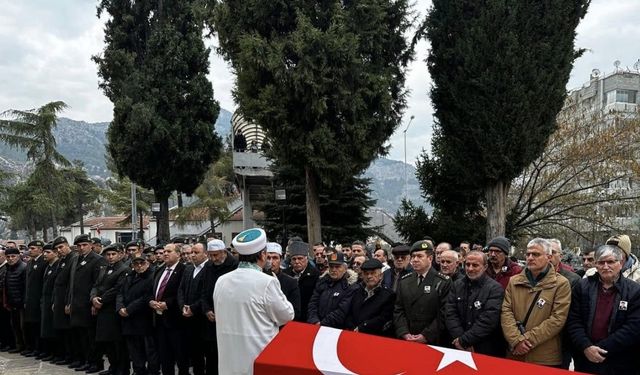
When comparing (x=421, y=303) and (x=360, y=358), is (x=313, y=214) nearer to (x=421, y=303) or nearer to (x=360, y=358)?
(x=421, y=303)

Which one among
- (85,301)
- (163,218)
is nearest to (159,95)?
(163,218)

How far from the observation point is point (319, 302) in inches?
254

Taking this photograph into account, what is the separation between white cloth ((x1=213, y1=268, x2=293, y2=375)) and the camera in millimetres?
3934

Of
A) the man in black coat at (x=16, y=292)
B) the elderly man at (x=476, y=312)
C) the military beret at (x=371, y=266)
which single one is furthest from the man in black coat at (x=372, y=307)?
the man in black coat at (x=16, y=292)

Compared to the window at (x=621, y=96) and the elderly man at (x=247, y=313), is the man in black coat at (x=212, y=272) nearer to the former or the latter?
the elderly man at (x=247, y=313)

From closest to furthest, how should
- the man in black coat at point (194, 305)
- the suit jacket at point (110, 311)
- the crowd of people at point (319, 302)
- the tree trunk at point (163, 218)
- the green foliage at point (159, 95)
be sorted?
the crowd of people at point (319, 302)
the man in black coat at point (194, 305)
the suit jacket at point (110, 311)
the green foliage at point (159, 95)
the tree trunk at point (163, 218)

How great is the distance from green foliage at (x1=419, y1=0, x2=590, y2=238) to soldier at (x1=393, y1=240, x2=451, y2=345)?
44.3 ft

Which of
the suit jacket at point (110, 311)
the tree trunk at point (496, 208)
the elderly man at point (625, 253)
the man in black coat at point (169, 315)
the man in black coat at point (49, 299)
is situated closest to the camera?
the elderly man at point (625, 253)

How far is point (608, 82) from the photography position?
55.0m

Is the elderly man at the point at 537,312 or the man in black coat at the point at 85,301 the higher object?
the elderly man at the point at 537,312

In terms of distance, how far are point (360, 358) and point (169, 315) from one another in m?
4.62

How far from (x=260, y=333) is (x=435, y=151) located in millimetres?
19620

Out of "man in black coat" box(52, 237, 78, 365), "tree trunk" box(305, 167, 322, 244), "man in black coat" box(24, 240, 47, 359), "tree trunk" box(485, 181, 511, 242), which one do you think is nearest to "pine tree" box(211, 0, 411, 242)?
"tree trunk" box(305, 167, 322, 244)

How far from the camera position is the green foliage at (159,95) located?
24906 millimetres
